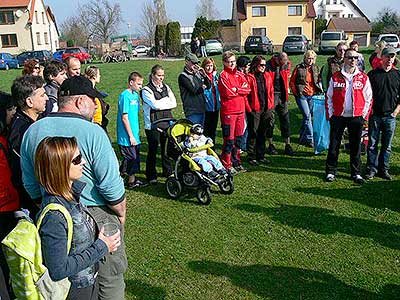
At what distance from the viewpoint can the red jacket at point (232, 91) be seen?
7027 millimetres

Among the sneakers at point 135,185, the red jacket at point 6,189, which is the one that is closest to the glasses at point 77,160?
the red jacket at point 6,189

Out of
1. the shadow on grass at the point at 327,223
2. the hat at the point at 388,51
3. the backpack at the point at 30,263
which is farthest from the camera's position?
the hat at the point at 388,51

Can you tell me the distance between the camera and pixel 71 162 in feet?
8.26

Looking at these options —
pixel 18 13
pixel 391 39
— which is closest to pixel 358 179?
pixel 391 39

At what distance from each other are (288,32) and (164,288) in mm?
49534

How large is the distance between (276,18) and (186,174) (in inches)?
1847

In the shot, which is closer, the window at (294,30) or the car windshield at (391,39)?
the car windshield at (391,39)

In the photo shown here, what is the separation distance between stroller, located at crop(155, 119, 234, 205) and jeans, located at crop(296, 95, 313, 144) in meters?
2.85

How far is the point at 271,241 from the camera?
5086 millimetres

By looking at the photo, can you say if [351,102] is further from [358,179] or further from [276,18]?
[276,18]

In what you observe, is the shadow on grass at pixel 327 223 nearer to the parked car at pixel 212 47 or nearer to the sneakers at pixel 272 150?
the sneakers at pixel 272 150

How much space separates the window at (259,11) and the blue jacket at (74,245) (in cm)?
4970

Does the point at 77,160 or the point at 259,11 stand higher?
the point at 259,11

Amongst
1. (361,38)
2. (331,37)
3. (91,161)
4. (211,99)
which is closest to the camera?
(91,161)
